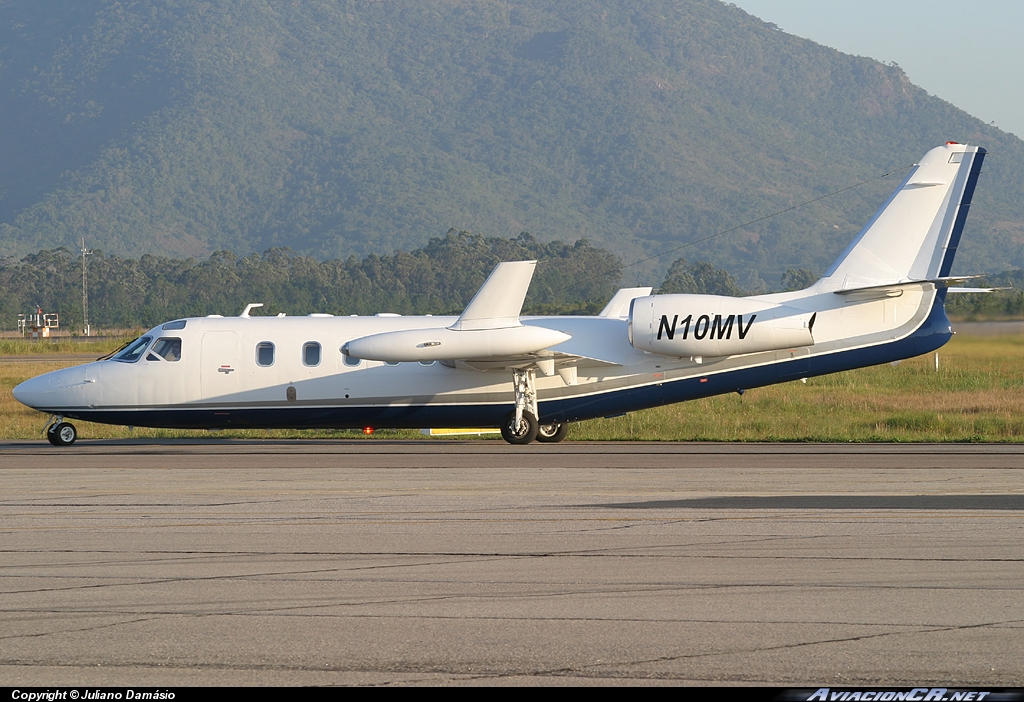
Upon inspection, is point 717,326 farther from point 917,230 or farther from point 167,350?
point 167,350

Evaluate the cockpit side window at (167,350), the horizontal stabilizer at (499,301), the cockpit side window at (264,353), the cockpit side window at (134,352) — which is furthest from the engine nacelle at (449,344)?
the cockpit side window at (134,352)

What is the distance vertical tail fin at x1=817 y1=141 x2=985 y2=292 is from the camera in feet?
81.0

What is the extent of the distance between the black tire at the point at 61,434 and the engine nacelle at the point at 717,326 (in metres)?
12.0

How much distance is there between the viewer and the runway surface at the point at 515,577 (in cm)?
803

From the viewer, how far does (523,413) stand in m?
25.5

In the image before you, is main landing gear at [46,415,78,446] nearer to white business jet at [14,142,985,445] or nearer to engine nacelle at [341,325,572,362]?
white business jet at [14,142,985,445]

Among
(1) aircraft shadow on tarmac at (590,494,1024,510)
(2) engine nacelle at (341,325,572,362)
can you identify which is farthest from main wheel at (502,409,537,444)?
(1) aircraft shadow on tarmac at (590,494,1024,510)

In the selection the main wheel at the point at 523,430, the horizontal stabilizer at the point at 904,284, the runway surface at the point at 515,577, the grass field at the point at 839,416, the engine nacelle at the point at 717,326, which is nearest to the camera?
the runway surface at the point at 515,577

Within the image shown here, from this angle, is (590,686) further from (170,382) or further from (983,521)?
(170,382)

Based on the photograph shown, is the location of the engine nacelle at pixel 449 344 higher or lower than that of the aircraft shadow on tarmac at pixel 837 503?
higher

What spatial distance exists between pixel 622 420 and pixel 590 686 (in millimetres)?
23242

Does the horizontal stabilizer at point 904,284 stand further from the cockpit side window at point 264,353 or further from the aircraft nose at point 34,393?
the aircraft nose at point 34,393

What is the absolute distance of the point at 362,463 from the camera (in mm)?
21453

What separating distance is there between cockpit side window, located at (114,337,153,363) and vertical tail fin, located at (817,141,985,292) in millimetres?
14102
